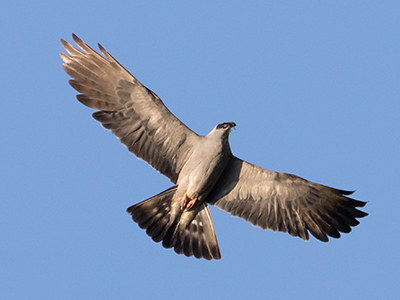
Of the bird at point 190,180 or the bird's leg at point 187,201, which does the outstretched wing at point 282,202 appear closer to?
the bird at point 190,180

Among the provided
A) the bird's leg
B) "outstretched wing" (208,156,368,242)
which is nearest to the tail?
the bird's leg

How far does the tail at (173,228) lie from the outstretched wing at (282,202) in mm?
588

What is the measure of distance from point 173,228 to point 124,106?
240 cm

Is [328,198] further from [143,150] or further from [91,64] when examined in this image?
[91,64]

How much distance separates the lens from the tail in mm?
11820

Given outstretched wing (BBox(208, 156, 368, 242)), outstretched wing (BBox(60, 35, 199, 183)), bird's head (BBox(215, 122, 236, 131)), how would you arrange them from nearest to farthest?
1. outstretched wing (BBox(60, 35, 199, 183))
2. bird's head (BBox(215, 122, 236, 131))
3. outstretched wing (BBox(208, 156, 368, 242))

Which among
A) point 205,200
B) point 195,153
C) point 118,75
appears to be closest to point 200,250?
point 205,200

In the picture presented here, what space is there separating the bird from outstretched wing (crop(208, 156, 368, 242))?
0.02m

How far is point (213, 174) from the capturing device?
37.9 feet

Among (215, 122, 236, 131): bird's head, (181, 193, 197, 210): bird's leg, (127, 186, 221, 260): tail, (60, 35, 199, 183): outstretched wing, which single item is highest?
(215, 122, 236, 131): bird's head

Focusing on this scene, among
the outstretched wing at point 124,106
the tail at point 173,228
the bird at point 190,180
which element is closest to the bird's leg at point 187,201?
the bird at point 190,180

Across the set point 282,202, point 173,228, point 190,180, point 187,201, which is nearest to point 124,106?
point 190,180

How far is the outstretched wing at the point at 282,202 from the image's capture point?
38.6ft

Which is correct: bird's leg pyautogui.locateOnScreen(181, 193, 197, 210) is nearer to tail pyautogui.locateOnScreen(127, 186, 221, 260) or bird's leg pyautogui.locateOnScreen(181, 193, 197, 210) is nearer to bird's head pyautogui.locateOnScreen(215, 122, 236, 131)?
tail pyautogui.locateOnScreen(127, 186, 221, 260)
